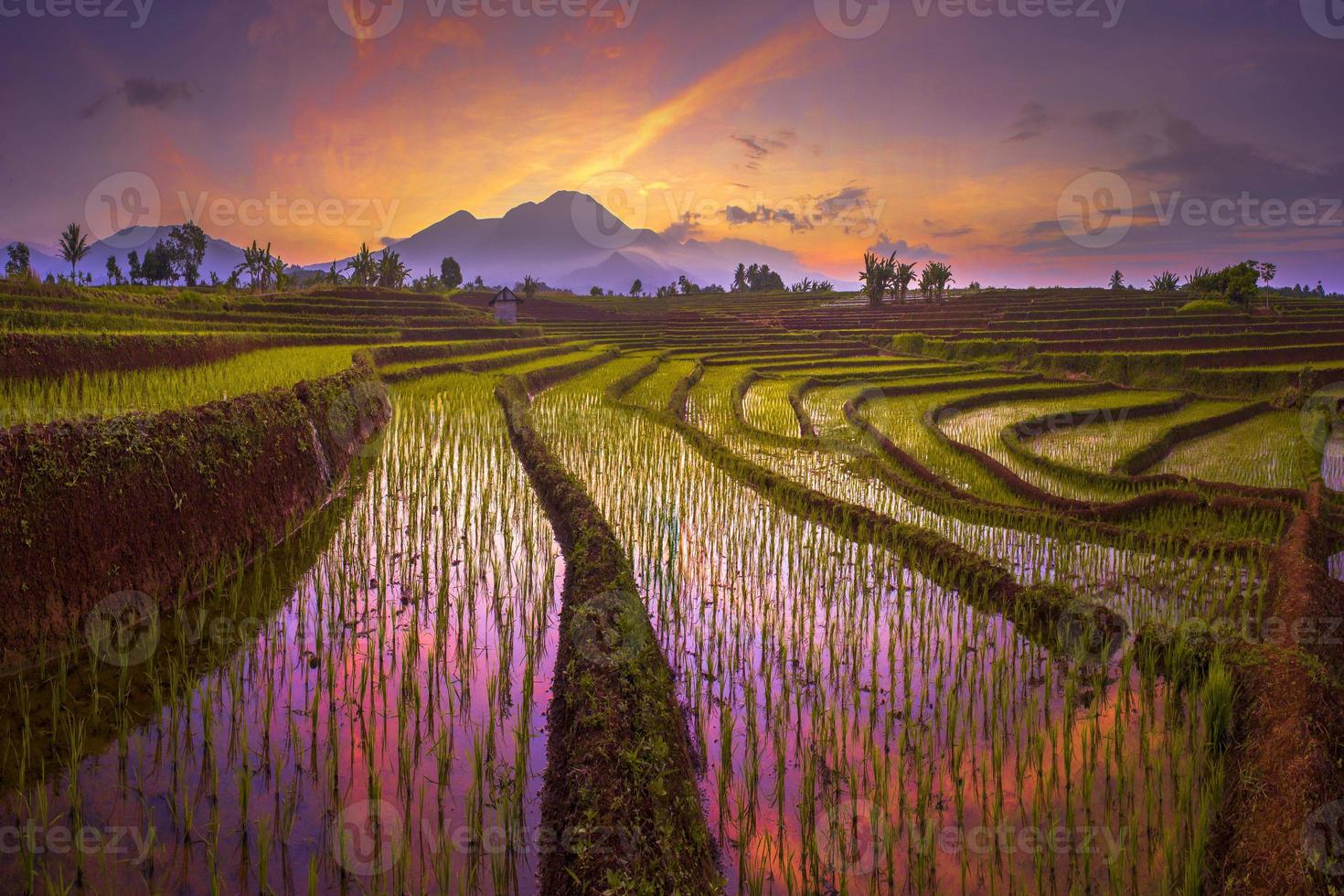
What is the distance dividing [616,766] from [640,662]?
0.83m

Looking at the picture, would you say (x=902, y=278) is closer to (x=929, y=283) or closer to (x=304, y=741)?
(x=929, y=283)

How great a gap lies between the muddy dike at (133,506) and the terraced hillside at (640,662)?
28mm

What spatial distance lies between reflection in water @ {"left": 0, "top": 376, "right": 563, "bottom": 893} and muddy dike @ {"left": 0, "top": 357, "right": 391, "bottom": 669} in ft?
1.09

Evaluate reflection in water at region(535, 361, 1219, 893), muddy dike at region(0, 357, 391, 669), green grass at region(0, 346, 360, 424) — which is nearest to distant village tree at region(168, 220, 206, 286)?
green grass at region(0, 346, 360, 424)

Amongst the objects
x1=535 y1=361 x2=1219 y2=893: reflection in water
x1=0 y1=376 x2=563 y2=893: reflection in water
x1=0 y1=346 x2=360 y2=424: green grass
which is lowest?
x1=535 y1=361 x2=1219 y2=893: reflection in water

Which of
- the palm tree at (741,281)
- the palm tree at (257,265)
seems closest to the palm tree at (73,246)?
the palm tree at (257,265)

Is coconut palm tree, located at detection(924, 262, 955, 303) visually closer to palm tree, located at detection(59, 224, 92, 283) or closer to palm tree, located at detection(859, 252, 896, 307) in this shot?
palm tree, located at detection(859, 252, 896, 307)

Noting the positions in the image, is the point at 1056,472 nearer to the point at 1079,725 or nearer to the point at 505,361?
the point at 1079,725

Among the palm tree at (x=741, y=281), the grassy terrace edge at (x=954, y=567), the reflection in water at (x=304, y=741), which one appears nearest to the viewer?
the reflection in water at (x=304, y=741)

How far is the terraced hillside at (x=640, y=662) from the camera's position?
103 inches

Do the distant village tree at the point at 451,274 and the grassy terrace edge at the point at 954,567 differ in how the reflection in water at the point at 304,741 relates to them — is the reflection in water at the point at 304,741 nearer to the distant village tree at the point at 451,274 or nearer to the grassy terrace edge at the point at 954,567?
the grassy terrace edge at the point at 954,567

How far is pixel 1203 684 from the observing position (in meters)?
3.81

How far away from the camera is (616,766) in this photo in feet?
9.06

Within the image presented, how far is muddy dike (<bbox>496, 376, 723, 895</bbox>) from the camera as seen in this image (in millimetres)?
2312
